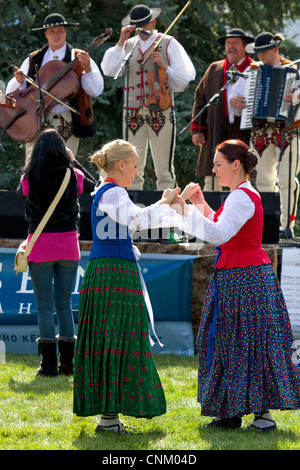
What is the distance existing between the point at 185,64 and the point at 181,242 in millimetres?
1693

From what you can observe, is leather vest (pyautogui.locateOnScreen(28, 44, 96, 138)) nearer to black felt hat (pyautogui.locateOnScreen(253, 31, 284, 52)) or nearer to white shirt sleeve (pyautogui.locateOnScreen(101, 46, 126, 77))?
white shirt sleeve (pyautogui.locateOnScreen(101, 46, 126, 77))

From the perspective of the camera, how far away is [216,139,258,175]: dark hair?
381cm

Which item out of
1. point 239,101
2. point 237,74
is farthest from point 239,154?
point 239,101

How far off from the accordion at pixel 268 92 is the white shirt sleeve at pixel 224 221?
294cm

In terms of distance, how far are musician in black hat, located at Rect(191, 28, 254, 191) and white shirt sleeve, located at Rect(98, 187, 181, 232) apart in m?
3.29

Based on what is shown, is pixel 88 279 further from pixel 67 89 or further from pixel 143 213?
pixel 67 89

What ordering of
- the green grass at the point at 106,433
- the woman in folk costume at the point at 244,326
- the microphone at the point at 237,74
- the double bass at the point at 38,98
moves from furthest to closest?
the double bass at the point at 38,98
the microphone at the point at 237,74
the woman in folk costume at the point at 244,326
the green grass at the point at 106,433

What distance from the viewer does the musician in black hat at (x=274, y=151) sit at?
6.65m

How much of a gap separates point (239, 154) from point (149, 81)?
3086mm

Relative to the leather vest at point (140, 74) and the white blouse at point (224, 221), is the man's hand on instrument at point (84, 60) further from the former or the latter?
the white blouse at point (224, 221)

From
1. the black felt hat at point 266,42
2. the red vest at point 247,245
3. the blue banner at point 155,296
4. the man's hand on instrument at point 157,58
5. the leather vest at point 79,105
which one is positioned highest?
the black felt hat at point 266,42

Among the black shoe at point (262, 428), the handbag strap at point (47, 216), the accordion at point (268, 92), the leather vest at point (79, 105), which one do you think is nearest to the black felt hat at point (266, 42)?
the accordion at point (268, 92)

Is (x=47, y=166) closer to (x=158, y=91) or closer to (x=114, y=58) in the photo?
(x=158, y=91)

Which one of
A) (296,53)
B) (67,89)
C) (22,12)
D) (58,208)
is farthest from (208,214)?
(296,53)
